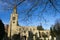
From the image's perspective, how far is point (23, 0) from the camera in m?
8.01

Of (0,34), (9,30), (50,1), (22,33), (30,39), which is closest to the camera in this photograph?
(50,1)

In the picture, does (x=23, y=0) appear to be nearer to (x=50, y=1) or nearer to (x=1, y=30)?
(x=50, y=1)

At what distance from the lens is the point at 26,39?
60.1 meters

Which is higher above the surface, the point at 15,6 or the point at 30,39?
the point at 15,6

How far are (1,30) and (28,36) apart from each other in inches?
987

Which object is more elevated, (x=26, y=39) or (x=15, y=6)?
(x=15, y=6)

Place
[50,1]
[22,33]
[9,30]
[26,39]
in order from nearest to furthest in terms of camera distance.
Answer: [50,1]
[26,39]
[22,33]
[9,30]

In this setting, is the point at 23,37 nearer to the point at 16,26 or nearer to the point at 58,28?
the point at 16,26

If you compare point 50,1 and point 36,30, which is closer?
point 50,1

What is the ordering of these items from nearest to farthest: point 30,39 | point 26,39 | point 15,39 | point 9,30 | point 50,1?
point 50,1, point 15,39, point 30,39, point 26,39, point 9,30

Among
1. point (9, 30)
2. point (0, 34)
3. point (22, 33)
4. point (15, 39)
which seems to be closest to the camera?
point (0, 34)

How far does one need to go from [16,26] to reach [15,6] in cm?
6308

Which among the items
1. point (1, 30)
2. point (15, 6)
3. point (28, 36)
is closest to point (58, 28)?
point (1, 30)

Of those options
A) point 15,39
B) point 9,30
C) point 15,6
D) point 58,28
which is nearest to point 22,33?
point 9,30
